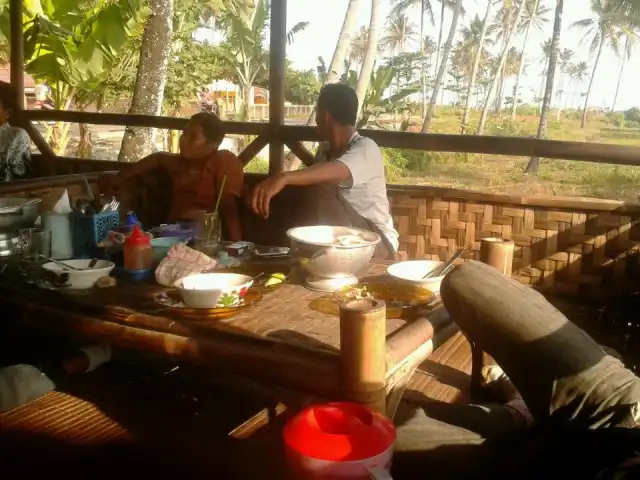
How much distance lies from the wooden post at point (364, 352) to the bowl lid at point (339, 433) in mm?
76

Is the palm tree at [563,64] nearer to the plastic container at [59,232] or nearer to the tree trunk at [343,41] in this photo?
the tree trunk at [343,41]

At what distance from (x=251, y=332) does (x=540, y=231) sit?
2.06 m

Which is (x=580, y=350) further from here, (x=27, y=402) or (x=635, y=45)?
(x=635, y=45)

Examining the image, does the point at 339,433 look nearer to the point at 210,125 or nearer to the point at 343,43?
the point at 210,125

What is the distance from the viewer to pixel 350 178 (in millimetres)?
2926

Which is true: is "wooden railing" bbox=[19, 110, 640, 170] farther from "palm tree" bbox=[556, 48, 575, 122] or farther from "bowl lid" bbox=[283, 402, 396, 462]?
"palm tree" bbox=[556, 48, 575, 122]

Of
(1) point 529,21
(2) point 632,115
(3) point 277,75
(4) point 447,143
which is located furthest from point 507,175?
(2) point 632,115

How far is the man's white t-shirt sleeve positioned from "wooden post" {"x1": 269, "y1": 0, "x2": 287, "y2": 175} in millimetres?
1061

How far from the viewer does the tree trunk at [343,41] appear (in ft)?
41.9

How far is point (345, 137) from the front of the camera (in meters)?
3.13

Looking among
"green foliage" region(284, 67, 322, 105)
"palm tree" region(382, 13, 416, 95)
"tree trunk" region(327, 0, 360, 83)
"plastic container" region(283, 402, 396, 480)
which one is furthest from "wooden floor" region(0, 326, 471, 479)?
"palm tree" region(382, 13, 416, 95)

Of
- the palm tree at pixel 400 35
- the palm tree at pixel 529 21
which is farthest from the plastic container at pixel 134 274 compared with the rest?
the palm tree at pixel 400 35

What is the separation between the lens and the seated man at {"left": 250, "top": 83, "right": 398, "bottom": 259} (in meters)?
2.96

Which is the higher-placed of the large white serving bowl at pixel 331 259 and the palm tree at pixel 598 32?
the palm tree at pixel 598 32
